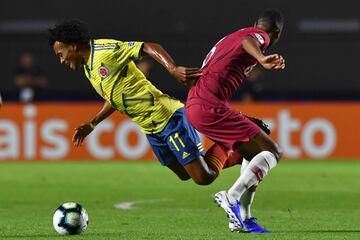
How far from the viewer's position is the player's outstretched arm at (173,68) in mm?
8391

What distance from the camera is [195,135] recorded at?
31.6 feet

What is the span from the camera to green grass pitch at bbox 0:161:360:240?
9.13m

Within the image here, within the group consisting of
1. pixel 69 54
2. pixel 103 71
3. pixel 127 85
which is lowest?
pixel 127 85

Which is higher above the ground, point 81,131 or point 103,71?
point 103,71

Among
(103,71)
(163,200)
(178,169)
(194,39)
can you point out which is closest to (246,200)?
(178,169)

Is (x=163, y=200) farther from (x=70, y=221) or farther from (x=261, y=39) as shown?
(x=261, y=39)

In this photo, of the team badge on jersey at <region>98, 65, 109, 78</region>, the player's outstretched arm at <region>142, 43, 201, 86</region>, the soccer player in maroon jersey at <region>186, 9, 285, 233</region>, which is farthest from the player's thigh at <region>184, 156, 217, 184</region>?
the team badge on jersey at <region>98, 65, 109, 78</region>

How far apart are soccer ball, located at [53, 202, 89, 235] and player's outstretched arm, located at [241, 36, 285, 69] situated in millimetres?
1915

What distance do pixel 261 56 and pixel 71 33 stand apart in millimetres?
1726

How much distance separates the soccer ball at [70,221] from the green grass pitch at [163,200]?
0.12m

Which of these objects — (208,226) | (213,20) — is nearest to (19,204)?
(208,226)

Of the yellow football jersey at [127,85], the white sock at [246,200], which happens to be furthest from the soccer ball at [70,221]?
the white sock at [246,200]

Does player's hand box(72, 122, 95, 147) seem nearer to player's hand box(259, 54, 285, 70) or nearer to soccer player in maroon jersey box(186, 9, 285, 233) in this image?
soccer player in maroon jersey box(186, 9, 285, 233)

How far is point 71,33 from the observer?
9.05 metres
